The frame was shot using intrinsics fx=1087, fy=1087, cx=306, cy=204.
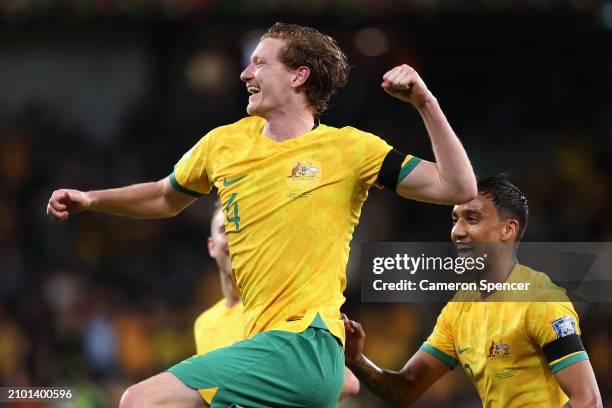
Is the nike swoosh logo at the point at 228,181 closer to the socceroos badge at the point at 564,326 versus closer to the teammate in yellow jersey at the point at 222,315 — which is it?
the socceroos badge at the point at 564,326

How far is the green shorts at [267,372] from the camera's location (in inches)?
157

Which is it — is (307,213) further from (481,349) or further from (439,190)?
(481,349)

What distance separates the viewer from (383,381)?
5.29 meters

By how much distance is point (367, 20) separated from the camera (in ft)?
42.8

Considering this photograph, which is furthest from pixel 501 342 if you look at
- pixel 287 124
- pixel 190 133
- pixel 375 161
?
pixel 190 133

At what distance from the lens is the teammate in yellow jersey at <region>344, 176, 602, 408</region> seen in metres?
4.66

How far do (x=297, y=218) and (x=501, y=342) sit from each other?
127 centimetres

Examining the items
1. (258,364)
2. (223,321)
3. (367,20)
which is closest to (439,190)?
(258,364)

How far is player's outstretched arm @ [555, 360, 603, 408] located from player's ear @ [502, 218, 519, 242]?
0.76 meters

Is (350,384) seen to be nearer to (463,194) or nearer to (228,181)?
(228,181)

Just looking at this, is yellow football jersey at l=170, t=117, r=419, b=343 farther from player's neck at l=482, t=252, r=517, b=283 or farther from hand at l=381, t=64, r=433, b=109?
player's neck at l=482, t=252, r=517, b=283

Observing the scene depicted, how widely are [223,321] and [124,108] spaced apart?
8.92 meters

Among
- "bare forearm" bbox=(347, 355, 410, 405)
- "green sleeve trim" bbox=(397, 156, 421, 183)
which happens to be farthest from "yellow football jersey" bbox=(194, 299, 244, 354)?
"green sleeve trim" bbox=(397, 156, 421, 183)

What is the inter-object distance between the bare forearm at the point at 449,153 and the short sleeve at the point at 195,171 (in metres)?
1.01
